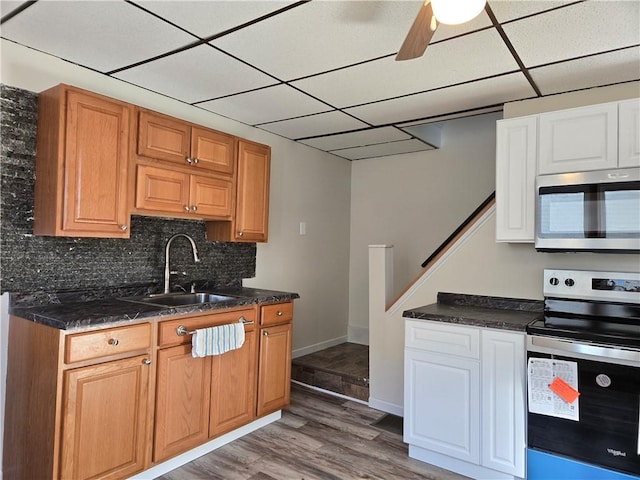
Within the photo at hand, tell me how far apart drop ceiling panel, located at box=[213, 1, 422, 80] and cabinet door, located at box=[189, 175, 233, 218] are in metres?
0.86

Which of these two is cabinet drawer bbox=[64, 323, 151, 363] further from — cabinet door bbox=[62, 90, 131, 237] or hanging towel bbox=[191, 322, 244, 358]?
cabinet door bbox=[62, 90, 131, 237]

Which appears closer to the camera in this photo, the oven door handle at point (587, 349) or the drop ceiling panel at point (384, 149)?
the oven door handle at point (587, 349)

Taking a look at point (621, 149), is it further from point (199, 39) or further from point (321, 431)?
point (321, 431)

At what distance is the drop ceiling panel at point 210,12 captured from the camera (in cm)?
177

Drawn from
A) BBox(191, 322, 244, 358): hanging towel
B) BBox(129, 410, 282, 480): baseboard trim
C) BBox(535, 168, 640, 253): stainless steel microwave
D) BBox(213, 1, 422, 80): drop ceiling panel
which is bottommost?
BBox(129, 410, 282, 480): baseboard trim

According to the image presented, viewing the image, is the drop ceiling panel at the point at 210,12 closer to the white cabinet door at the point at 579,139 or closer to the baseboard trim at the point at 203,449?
the white cabinet door at the point at 579,139

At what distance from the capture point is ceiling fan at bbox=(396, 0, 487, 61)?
4.54 feet

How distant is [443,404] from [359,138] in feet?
7.96

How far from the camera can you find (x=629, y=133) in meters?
2.25

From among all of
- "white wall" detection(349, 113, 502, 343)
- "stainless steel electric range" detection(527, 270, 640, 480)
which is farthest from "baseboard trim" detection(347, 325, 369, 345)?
"stainless steel electric range" detection(527, 270, 640, 480)

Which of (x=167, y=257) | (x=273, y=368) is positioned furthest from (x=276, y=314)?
(x=167, y=257)

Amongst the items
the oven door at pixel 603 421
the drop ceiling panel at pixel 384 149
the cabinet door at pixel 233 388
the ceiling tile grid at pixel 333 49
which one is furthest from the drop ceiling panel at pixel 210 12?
the drop ceiling panel at pixel 384 149

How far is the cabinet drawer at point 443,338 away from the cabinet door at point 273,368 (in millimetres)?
915

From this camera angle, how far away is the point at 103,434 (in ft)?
6.57
